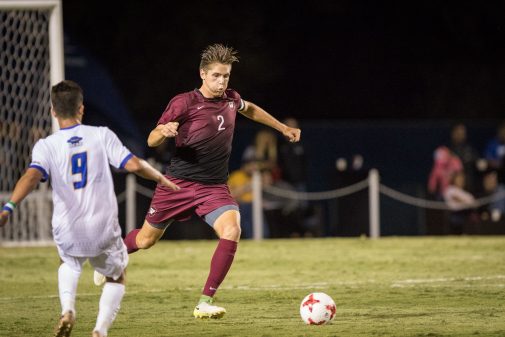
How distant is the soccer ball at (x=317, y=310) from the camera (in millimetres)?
8609

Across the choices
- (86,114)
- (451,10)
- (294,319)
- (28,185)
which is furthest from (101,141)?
(451,10)

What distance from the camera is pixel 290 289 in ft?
37.8

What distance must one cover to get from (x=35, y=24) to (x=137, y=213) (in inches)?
167

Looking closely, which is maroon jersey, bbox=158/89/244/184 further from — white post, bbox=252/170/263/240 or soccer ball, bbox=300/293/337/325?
white post, bbox=252/170/263/240

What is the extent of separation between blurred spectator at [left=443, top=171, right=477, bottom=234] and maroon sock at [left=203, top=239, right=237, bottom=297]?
11919mm

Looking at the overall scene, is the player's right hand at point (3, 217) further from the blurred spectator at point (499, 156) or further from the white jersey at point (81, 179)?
the blurred spectator at point (499, 156)

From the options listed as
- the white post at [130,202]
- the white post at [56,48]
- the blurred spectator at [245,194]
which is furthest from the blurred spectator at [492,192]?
the white post at [56,48]

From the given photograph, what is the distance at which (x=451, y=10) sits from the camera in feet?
102

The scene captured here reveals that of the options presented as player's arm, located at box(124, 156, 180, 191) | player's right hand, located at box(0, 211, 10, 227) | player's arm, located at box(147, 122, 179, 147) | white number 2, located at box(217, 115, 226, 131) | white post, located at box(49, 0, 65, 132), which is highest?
white post, located at box(49, 0, 65, 132)

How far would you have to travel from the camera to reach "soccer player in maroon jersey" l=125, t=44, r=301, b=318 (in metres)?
9.45

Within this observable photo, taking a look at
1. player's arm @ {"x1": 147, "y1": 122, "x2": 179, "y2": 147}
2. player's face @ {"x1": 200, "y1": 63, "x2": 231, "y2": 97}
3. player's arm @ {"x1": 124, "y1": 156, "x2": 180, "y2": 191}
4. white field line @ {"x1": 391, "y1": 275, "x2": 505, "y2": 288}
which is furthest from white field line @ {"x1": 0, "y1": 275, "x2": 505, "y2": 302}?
player's arm @ {"x1": 124, "y1": 156, "x2": 180, "y2": 191}

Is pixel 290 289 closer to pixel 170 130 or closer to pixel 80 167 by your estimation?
pixel 170 130

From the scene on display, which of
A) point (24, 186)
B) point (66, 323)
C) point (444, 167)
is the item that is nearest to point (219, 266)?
point (66, 323)

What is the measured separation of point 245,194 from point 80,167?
12801 millimetres
